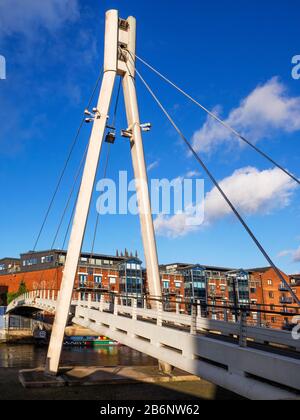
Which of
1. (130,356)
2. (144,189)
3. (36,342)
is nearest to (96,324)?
(144,189)

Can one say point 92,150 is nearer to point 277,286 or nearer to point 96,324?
point 96,324

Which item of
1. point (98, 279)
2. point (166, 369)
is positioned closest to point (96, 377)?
point (166, 369)

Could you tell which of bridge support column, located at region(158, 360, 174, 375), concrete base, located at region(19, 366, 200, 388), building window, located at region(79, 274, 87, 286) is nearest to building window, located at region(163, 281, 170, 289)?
building window, located at region(79, 274, 87, 286)

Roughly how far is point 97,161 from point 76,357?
1422 inches

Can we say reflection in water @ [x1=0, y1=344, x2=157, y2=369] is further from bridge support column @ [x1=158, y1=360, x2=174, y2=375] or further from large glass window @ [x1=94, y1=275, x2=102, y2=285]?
bridge support column @ [x1=158, y1=360, x2=174, y2=375]

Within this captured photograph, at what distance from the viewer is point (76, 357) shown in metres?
48.4

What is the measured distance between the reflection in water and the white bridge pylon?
2372 cm

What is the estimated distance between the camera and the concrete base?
53.2 ft

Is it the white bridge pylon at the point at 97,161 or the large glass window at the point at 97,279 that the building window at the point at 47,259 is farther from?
the white bridge pylon at the point at 97,161

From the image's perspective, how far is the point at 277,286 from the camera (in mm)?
97938

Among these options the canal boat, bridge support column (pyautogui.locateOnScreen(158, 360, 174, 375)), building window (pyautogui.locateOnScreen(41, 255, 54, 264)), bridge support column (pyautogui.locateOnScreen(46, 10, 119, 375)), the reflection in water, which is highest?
building window (pyautogui.locateOnScreen(41, 255, 54, 264))

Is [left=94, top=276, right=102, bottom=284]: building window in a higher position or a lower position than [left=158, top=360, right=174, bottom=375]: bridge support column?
higher

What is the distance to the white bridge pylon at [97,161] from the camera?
1744 centimetres

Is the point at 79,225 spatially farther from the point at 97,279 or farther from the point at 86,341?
the point at 97,279
